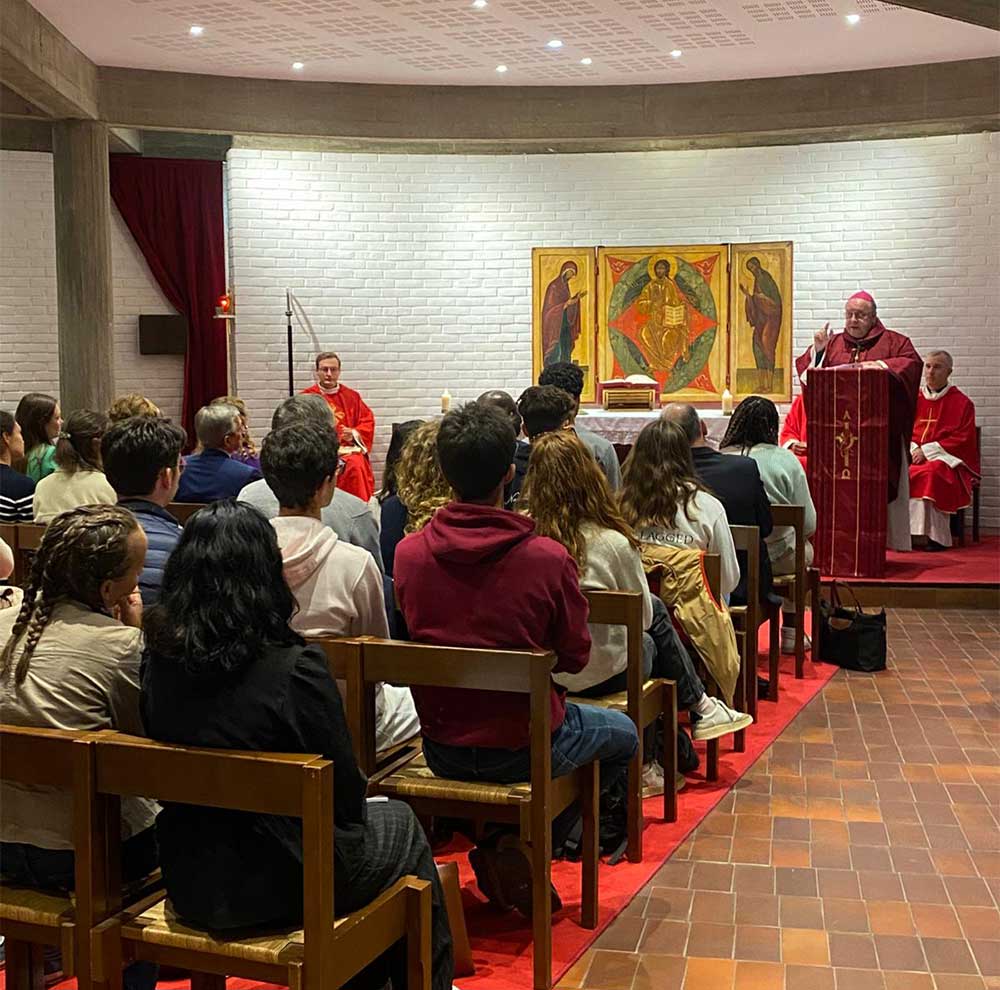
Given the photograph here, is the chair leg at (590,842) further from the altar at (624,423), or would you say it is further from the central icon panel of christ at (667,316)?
the central icon panel of christ at (667,316)

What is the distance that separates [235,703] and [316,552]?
1000 millimetres

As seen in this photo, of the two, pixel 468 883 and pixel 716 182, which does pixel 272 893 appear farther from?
pixel 716 182

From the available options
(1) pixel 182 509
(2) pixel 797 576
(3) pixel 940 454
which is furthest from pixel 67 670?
(3) pixel 940 454

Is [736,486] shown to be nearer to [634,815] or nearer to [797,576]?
[797,576]

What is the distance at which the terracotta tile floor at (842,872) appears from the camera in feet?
10.7

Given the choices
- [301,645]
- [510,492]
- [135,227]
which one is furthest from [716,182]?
[301,645]

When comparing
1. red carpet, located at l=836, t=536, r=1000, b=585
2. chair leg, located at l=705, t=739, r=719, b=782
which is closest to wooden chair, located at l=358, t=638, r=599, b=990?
chair leg, located at l=705, t=739, r=719, b=782

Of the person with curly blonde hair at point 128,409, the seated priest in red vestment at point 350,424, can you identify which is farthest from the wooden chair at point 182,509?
the seated priest in red vestment at point 350,424

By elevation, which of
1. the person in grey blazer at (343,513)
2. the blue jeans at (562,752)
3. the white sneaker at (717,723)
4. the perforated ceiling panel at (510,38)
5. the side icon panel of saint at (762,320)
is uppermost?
the perforated ceiling panel at (510,38)

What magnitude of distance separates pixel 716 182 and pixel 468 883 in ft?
27.0

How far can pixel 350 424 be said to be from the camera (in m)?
10.8

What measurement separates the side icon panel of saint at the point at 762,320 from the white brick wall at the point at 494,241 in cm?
12

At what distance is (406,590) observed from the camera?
322cm

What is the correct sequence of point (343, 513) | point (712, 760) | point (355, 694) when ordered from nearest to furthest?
point (355, 694) < point (343, 513) < point (712, 760)
